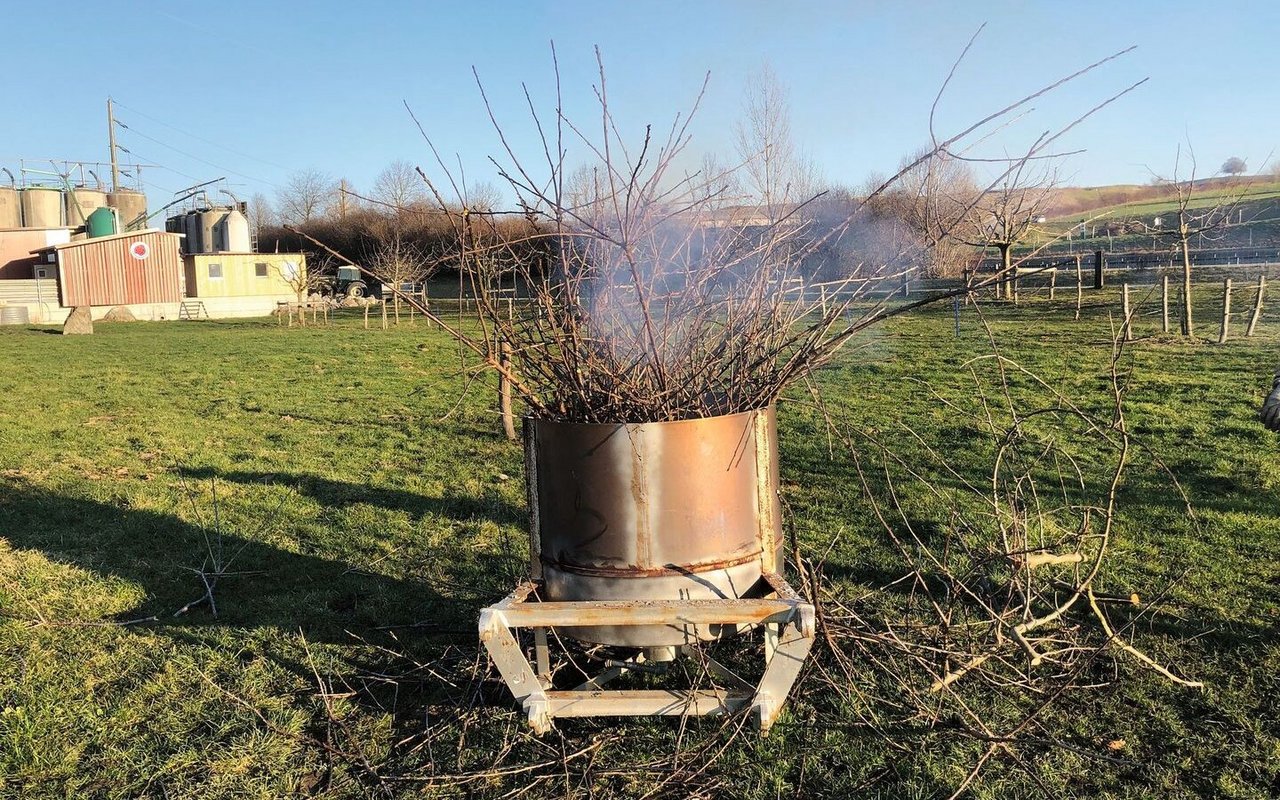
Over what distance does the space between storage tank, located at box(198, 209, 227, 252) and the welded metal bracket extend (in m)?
43.9

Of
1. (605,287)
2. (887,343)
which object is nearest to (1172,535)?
(605,287)

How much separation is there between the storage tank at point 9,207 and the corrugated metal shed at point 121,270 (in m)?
17.7

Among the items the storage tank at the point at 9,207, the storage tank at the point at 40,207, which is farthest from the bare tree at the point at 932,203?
the storage tank at the point at 9,207

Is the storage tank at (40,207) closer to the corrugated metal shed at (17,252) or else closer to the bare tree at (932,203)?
the corrugated metal shed at (17,252)

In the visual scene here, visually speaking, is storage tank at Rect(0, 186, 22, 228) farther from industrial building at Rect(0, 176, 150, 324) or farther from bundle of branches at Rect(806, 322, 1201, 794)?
bundle of branches at Rect(806, 322, 1201, 794)

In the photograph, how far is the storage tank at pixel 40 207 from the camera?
149 ft

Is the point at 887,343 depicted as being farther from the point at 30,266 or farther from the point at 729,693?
the point at 30,266

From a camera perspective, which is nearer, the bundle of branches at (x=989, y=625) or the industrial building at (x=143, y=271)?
the bundle of branches at (x=989, y=625)

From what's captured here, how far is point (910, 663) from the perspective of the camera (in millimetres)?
3350

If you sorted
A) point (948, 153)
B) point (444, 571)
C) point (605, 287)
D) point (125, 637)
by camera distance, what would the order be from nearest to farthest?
point (948, 153) < point (605, 287) < point (125, 637) < point (444, 571)

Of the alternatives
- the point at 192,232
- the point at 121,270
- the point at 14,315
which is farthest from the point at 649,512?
the point at 192,232

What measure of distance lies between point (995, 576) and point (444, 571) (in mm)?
2689

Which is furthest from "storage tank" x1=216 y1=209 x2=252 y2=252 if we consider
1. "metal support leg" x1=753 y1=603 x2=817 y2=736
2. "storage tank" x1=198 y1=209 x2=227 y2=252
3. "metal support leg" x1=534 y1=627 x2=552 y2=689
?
"metal support leg" x1=753 y1=603 x2=817 y2=736

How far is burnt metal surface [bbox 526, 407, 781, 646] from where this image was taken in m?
2.78
